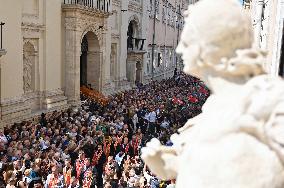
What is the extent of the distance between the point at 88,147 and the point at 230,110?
11127 mm

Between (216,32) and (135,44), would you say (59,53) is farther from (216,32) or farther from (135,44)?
(216,32)

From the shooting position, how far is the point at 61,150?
11703 mm

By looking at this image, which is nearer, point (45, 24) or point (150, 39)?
point (45, 24)

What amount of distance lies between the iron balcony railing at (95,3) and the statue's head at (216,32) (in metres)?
20.7

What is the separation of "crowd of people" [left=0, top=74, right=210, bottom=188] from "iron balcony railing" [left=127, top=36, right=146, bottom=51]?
13091mm

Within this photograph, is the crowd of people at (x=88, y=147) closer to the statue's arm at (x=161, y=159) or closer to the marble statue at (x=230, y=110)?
the statue's arm at (x=161, y=159)

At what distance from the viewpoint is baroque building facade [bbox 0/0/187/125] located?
56.3 ft

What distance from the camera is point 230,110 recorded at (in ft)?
5.21

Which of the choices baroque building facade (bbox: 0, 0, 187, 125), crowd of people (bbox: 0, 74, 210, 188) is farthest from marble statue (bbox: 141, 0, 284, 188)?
→ baroque building facade (bbox: 0, 0, 187, 125)

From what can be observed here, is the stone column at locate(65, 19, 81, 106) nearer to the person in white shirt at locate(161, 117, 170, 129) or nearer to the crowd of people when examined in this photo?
the crowd of people

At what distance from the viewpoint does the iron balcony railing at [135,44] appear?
3453 cm

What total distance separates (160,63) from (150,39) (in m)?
5.60

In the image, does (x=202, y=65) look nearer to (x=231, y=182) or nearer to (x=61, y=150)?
(x=231, y=182)

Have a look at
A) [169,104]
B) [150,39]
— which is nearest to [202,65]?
[169,104]
